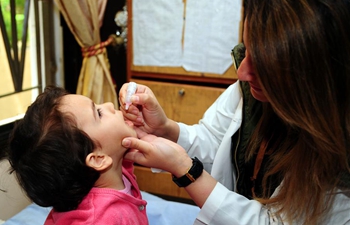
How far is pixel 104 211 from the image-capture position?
1.00 metres

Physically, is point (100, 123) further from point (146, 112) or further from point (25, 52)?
point (25, 52)

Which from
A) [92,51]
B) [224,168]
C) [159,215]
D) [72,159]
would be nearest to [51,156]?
[72,159]

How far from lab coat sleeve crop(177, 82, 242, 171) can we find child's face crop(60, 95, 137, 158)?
324 mm

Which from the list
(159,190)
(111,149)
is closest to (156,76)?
(159,190)

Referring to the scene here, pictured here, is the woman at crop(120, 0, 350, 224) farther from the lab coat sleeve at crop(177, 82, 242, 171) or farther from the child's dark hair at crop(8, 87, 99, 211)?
the child's dark hair at crop(8, 87, 99, 211)

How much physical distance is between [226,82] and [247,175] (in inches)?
36.6

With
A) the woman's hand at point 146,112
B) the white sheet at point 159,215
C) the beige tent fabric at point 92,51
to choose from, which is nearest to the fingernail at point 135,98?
the woman's hand at point 146,112

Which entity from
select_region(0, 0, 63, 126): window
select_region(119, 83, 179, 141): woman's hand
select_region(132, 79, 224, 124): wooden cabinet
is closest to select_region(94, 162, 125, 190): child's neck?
select_region(119, 83, 179, 141): woman's hand

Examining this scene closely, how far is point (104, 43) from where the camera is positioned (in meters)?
2.33

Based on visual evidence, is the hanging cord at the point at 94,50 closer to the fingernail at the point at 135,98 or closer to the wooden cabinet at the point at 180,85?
the wooden cabinet at the point at 180,85

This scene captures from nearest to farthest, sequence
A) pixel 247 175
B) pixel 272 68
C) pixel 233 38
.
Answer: pixel 272 68, pixel 247 175, pixel 233 38

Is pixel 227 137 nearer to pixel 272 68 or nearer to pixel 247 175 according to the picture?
pixel 247 175

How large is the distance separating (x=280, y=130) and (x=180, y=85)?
41.8 inches

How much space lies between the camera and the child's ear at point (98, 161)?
98 centimetres
